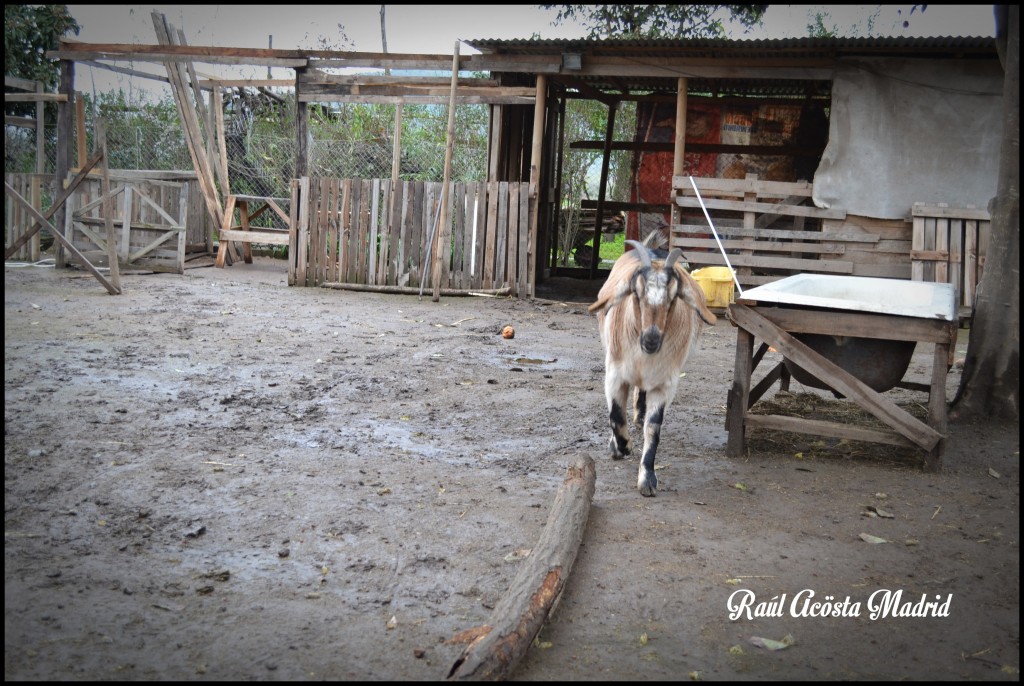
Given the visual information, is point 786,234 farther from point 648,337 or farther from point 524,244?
point 648,337

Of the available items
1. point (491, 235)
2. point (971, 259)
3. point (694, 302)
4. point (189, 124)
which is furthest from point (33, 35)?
point (971, 259)

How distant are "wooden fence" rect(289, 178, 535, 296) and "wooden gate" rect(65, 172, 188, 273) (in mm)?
→ 2218

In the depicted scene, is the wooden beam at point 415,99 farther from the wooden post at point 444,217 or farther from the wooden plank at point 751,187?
the wooden plank at point 751,187

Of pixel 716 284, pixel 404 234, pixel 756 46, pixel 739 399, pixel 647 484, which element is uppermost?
pixel 756 46

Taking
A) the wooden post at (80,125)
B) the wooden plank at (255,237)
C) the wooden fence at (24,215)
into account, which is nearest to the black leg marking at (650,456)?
the wooden plank at (255,237)

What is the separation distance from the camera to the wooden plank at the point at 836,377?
209 inches

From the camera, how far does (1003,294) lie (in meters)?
6.24

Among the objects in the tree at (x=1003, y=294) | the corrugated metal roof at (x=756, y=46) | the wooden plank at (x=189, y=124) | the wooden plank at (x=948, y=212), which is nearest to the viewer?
the tree at (x=1003, y=294)

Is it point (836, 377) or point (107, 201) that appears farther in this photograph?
point (107, 201)

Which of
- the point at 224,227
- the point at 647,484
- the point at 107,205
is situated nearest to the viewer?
the point at 647,484

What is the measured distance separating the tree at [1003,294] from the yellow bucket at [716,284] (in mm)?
5079

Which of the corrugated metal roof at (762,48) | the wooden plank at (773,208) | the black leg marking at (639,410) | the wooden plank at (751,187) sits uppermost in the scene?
the corrugated metal roof at (762,48)

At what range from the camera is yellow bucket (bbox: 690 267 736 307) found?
11.4 metres

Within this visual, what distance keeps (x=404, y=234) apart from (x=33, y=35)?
10321 mm
